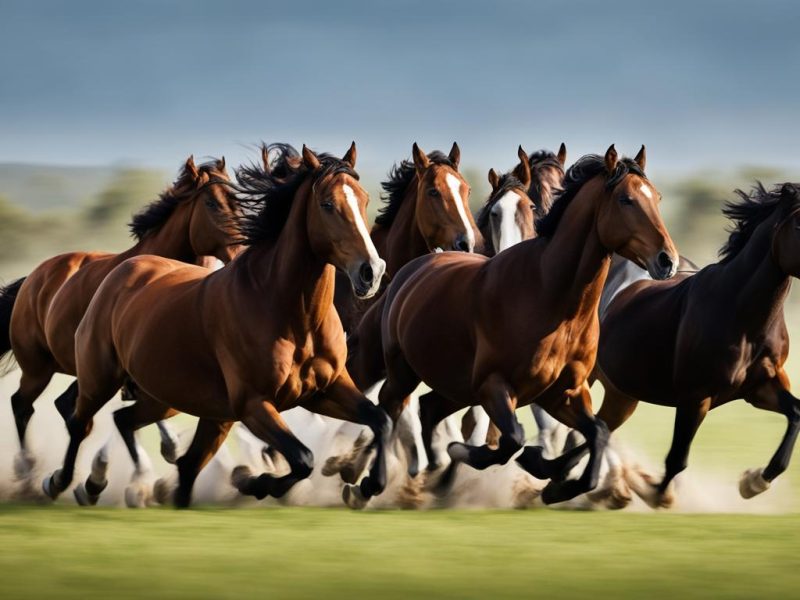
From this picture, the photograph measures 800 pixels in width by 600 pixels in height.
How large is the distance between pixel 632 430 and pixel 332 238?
290 inches

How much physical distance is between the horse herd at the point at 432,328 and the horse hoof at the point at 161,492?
5 cm

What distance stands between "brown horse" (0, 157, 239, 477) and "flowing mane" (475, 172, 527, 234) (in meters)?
1.54

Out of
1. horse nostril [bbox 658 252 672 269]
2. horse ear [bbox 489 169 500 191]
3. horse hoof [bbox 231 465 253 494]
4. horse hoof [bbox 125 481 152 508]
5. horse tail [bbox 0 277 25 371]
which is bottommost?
horse hoof [bbox 125 481 152 508]

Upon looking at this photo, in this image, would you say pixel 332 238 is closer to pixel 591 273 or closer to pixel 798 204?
pixel 591 273

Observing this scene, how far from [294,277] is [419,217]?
2461 millimetres

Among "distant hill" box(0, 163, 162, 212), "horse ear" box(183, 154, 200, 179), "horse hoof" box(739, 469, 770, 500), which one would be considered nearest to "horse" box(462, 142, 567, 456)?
"horse hoof" box(739, 469, 770, 500)

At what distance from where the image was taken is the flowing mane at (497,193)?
9781 millimetres

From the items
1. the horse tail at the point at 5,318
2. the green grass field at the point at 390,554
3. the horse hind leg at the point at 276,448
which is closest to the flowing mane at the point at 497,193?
the green grass field at the point at 390,554

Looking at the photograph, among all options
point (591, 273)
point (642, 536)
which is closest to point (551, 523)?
point (642, 536)

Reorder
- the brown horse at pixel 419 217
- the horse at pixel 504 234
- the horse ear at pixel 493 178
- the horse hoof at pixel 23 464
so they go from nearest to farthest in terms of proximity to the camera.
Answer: the horse hoof at pixel 23 464
the horse at pixel 504 234
the brown horse at pixel 419 217
the horse ear at pixel 493 178

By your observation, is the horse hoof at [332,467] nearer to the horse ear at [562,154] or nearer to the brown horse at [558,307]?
the brown horse at [558,307]

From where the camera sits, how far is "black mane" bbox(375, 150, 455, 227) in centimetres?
→ 1007

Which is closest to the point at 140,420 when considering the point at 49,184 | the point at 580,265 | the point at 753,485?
the point at 580,265

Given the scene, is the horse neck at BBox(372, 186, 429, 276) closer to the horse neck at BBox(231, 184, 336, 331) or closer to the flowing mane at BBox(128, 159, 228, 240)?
the flowing mane at BBox(128, 159, 228, 240)
